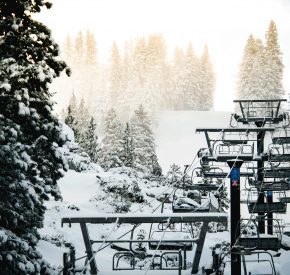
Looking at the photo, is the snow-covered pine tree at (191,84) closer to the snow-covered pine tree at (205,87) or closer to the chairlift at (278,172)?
the snow-covered pine tree at (205,87)

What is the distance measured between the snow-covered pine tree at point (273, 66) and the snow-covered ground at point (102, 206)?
1145cm

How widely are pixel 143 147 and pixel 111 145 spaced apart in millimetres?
3306

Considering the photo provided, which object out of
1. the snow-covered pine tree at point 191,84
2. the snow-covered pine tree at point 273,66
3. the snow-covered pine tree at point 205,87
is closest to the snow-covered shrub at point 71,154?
the snow-covered pine tree at point 273,66

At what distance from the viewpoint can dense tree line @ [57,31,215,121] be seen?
237 feet

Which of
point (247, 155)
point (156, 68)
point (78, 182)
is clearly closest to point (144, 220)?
point (247, 155)

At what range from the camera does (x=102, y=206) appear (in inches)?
1105

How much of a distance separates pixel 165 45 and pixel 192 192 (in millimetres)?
80206

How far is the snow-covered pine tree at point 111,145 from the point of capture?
42000 mm

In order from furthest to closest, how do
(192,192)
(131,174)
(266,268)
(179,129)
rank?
(179,129) → (131,174) → (192,192) → (266,268)

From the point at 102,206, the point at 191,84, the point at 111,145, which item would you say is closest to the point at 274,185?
the point at 102,206

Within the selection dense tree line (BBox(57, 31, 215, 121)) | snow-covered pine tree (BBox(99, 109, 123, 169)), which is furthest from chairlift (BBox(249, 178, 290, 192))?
dense tree line (BBox(57, 31, 215, 121))

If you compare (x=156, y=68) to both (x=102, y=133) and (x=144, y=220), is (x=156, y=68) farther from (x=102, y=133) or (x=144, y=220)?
(x=144, y=220)

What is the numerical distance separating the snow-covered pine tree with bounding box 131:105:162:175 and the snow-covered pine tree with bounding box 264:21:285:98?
62.7 feet

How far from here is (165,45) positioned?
91.9m
